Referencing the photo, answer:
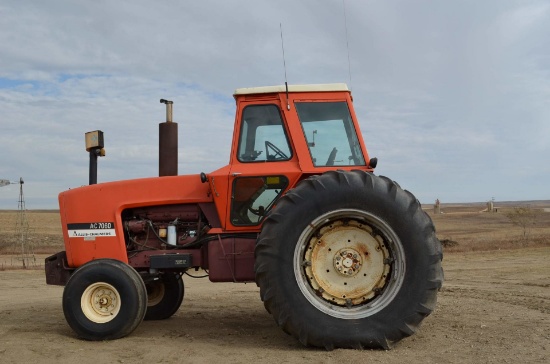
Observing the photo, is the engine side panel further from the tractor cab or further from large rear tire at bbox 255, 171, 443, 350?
large rear tire at bbox 255, 171, 443, 350

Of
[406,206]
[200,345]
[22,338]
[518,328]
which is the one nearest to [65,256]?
[22,338]

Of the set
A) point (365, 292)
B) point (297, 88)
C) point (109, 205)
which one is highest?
point (297, 88)

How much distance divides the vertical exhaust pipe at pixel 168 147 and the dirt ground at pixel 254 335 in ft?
6.19

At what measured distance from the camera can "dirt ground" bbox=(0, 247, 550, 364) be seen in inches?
220

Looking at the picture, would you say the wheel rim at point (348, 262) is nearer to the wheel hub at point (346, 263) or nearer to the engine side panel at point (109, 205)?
the wheel hub at point (346, 263)

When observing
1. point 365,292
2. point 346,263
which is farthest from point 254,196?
point 365,292

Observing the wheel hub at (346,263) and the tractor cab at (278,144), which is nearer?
the wheel hub at (346,263)

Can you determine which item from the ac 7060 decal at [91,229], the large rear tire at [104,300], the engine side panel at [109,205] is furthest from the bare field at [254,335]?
the ac 7060 decal at [91,229]

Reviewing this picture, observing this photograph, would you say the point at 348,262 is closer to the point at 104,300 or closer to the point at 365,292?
the point at 365,292

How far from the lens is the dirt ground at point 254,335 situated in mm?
5582

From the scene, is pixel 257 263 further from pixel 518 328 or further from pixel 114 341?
pixel 518 328

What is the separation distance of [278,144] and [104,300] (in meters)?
2.47

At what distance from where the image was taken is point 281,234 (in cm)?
584

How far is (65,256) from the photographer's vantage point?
7211 millimetres
